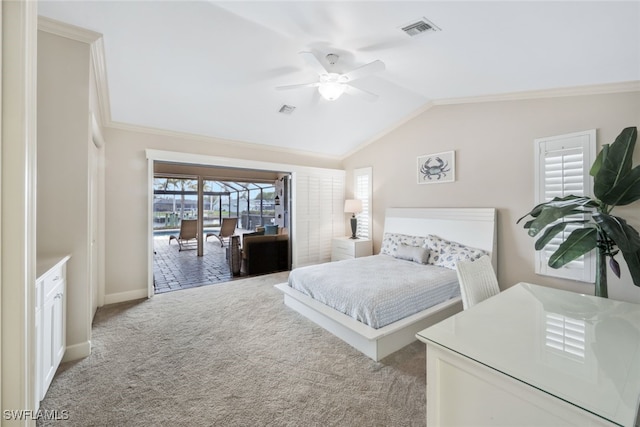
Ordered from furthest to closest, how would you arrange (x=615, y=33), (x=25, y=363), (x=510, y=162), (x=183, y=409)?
(x=510, y=162) → (x=615, y=33) → (x=183, y=409) → (x=25, y=363)

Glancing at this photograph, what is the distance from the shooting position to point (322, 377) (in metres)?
2.14

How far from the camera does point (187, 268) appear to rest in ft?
19.0

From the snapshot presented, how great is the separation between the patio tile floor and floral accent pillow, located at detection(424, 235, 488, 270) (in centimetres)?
343

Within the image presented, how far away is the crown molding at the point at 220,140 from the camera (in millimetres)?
3795

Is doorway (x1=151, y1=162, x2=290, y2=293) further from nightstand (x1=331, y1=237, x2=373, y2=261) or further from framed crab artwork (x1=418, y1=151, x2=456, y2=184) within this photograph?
framed crab artwork (x1=418, y1=151, x2=456, y2=184)

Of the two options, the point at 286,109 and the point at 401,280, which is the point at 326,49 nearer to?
the point at 286,109

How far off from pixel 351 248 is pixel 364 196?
113cm

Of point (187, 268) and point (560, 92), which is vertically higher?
point (560, 92)

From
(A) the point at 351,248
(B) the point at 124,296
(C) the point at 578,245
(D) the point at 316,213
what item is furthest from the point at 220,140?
(C) the point at 578,245

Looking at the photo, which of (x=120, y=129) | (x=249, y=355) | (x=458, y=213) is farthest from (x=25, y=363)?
(x=458, y=213)

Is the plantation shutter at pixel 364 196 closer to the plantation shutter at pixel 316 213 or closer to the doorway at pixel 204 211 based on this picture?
the plantation shutter at pixel 316 213

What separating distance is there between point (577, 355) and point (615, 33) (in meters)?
2.49

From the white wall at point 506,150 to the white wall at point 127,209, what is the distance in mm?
3994

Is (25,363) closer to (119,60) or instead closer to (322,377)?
(322,377)
